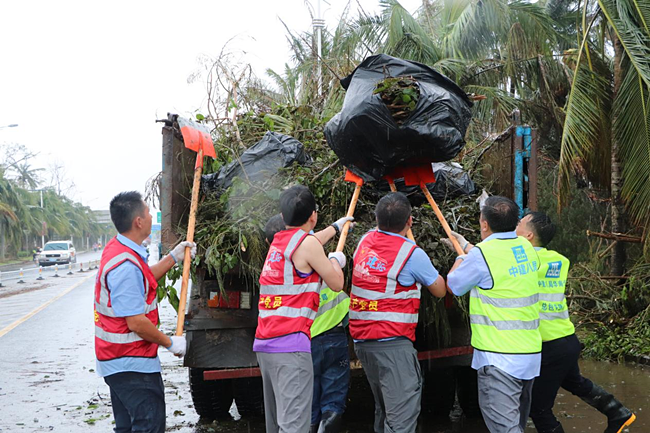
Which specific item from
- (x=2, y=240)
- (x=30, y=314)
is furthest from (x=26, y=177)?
(x=30, y=314)

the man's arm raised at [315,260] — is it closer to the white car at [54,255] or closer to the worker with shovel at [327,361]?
the worker with shovel at [327,361]

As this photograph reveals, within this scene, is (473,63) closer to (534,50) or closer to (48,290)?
(534,50)

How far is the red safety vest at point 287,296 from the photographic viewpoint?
130 inches

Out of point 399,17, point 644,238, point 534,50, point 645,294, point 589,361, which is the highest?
point 399,17

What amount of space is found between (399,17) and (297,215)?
9828 millimetres

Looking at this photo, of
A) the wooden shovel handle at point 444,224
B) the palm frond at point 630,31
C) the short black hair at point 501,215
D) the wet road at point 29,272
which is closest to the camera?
the short black hair at point 501,215

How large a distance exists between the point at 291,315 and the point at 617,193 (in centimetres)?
684

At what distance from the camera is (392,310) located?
349cm

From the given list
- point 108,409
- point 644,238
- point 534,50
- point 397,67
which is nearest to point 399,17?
point 534,50

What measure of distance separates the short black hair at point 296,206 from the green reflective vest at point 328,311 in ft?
1.77

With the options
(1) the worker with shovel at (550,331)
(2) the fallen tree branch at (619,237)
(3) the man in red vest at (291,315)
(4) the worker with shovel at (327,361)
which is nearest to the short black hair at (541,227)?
(1) the worker with shovel at (550,331)

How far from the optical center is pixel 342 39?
Result: 11195 millimetres

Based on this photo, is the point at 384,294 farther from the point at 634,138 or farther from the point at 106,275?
the point at 634,138

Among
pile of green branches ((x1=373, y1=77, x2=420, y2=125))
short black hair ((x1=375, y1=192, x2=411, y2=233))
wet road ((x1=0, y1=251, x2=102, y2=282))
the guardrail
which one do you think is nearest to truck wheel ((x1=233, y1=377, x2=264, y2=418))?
short black hair ((x1=375, y1=192, x2=411, y2=233))
